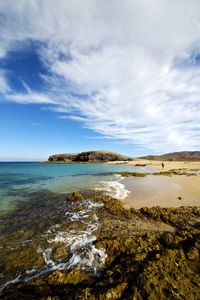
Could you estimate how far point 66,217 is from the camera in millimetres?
6055

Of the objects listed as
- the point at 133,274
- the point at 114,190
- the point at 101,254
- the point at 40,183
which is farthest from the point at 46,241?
the point at 40,183

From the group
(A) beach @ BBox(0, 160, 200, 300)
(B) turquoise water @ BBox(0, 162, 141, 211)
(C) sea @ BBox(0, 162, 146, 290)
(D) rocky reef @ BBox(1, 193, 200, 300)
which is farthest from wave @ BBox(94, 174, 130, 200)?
(D) rocky reef @ BBox(1, 193, 200, 300)

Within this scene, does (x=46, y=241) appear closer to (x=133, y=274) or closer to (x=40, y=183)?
(x=133, y=274)

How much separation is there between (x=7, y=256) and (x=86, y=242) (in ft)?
7.74

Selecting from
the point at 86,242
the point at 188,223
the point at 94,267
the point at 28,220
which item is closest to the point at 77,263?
the point at 94,267

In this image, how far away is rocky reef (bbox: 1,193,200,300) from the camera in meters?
2.02

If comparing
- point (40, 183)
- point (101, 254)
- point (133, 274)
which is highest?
point (133, 274)

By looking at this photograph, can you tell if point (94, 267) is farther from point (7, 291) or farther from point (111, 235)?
point (7, 291)

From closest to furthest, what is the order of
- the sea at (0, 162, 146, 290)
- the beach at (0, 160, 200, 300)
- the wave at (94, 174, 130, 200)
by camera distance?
the beach at (0, 160, 200, 300), the sea at (0, 162, 146, 290), the wave at (94, 174, 130, 200)

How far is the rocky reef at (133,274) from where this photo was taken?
2016 millimetres

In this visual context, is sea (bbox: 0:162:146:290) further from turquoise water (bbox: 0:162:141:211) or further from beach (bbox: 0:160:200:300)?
turquoise water (bbox: 0:162:141:211)

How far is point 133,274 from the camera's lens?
238cm

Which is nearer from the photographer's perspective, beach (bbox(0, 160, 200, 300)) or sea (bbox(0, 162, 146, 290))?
beach (bbox(0, 160, 200, 300))

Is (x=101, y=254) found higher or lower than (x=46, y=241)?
higher
